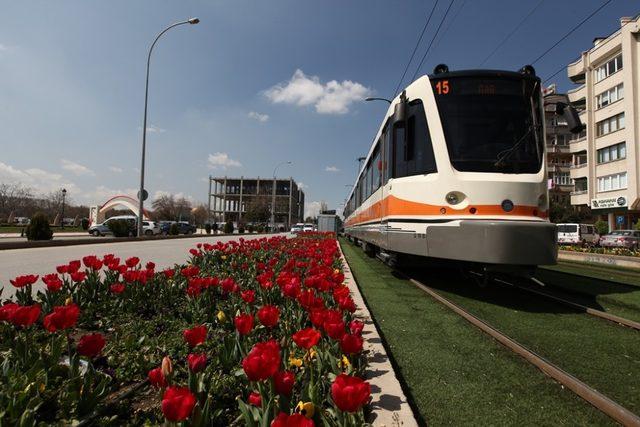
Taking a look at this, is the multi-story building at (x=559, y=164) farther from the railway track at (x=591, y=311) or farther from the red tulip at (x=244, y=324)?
the red tulip at (x=244, y=324)

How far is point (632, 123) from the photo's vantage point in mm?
34906

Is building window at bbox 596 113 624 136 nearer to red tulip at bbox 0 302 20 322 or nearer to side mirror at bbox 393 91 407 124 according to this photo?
side mirror at bbox 393 91 407 124

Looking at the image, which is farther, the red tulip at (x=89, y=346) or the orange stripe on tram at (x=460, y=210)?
the orange stripe on tram at (x=460, y=210)

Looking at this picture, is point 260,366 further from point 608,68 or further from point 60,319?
point 608,68

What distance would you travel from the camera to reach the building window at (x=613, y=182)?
121ft

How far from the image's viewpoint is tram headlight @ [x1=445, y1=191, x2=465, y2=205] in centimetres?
588

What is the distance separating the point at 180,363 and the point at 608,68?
164ft

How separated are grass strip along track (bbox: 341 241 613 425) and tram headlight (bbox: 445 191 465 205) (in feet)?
5.96


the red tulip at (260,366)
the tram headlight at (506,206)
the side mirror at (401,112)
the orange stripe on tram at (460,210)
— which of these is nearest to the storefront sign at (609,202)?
the orange stripe on tram at (460,210)

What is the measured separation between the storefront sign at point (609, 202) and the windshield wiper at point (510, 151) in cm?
3951

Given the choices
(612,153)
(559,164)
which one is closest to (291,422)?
(612,153)

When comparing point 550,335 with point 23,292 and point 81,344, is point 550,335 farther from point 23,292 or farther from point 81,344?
point 23,292

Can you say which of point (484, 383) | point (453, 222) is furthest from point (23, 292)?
point (453, 222)

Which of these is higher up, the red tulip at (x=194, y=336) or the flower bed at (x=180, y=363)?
the red tulip at (x=194, y=336)
